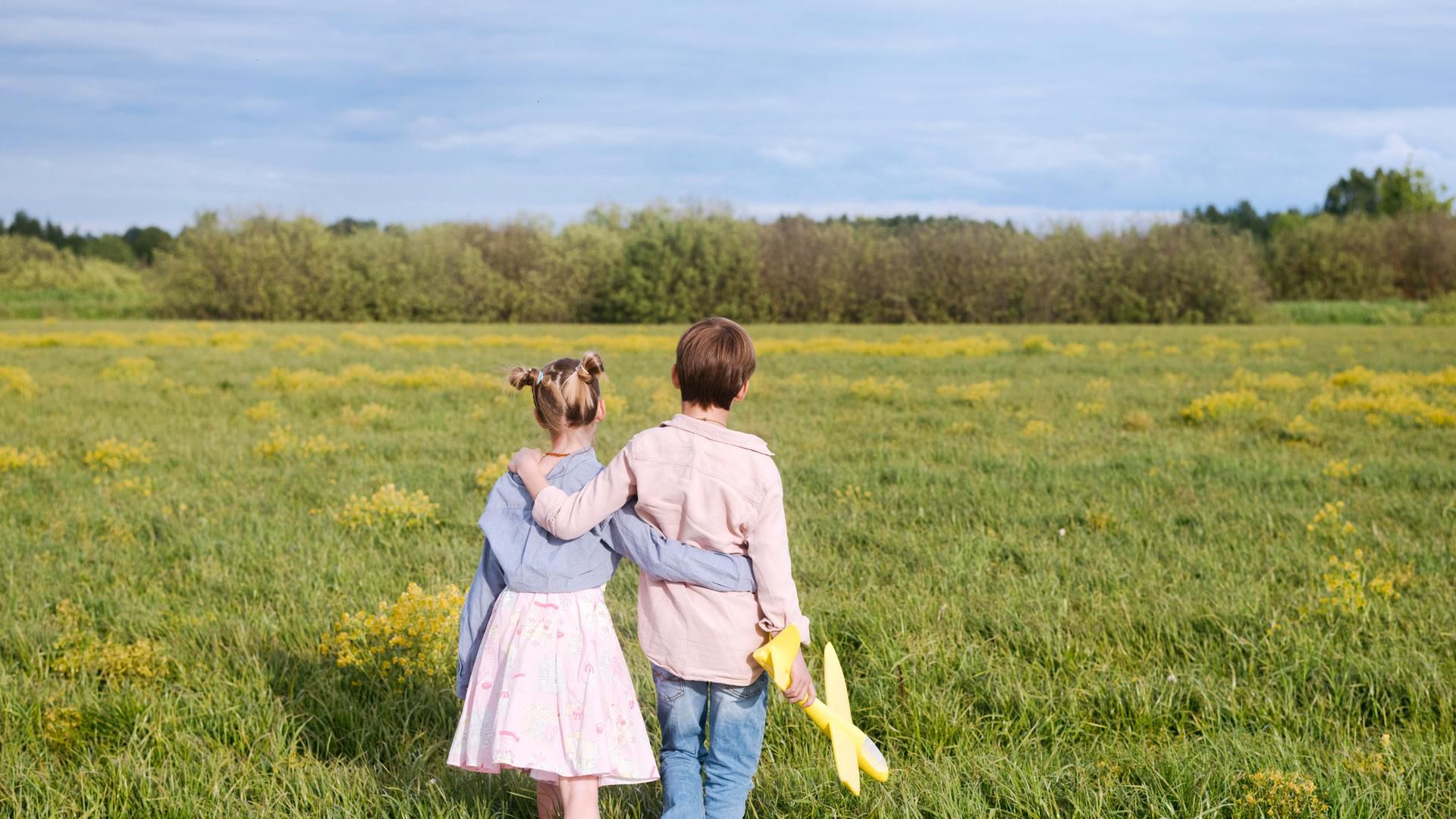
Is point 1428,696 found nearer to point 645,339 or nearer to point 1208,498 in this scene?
point 1208,498

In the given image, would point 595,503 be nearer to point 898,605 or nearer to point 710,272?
point 898,605

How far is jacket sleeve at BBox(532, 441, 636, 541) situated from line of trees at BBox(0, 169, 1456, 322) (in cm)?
3967

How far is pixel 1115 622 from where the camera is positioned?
4180 millimetres

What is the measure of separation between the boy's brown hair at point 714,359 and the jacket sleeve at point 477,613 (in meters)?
0.67

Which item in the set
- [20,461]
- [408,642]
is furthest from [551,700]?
[20,461]

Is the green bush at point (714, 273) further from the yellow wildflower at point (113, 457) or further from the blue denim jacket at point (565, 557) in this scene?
the blue denim jacket at point (565, 557)

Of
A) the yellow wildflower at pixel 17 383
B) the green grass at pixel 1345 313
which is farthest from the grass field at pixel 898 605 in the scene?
the green grass at pixel 1345 313

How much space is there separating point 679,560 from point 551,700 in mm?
444

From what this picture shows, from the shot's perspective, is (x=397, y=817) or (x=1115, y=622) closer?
(x=397, y=817)

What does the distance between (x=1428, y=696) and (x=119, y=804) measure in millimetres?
4260

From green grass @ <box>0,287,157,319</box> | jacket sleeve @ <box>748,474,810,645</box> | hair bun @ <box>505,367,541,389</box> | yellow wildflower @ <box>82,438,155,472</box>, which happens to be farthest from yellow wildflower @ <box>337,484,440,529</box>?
green grass @ <box>0,287,157,319</box>

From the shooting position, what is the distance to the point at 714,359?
2.22 m

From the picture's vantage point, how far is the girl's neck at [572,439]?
95.3 inches

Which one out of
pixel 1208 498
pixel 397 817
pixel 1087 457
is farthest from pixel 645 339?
pixel 397 817
